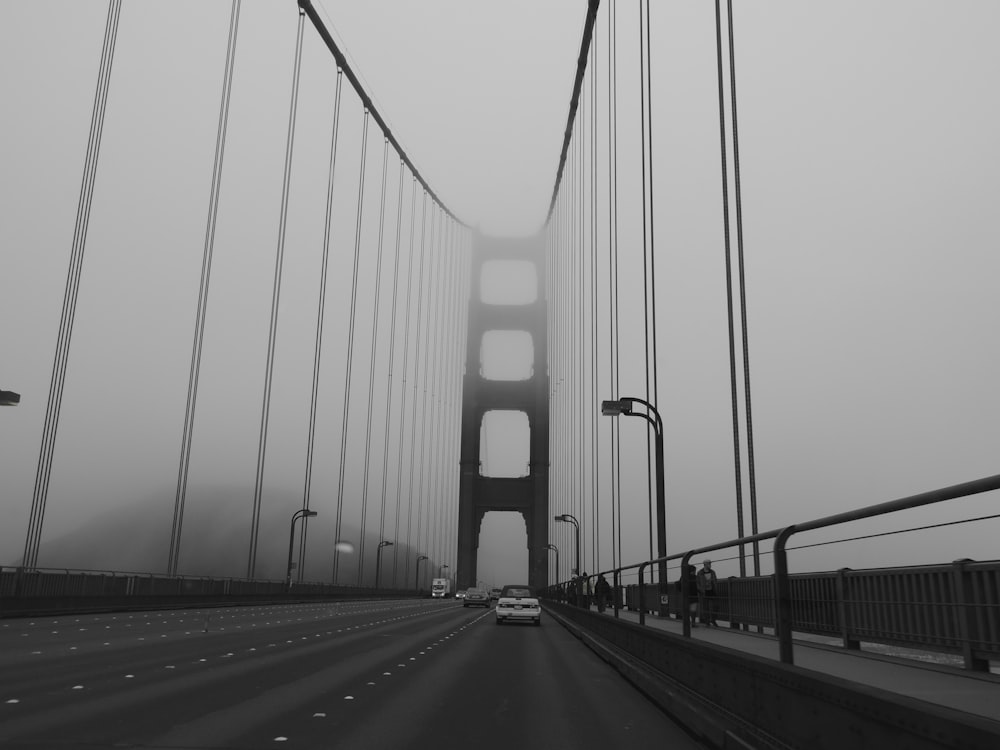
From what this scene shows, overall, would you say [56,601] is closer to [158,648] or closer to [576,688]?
[158,648]

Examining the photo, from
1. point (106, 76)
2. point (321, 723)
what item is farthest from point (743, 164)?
point (321, 723)

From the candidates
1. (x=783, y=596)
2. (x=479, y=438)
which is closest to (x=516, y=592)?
(x=783, y=596)

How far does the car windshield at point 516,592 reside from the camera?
94.4 ft

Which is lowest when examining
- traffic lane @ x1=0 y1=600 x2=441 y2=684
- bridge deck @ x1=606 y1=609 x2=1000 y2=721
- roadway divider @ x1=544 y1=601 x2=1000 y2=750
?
traffic lane @ x1=0 y1=600 x2=441 y2=684

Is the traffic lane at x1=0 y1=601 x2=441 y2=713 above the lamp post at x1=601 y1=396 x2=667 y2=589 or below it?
below

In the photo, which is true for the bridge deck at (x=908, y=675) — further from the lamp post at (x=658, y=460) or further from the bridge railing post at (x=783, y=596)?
the lamp post at (x=658, y=460)

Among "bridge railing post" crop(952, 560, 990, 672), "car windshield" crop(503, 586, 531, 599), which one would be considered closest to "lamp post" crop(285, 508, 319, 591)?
"car windshield" crop(503, 586, 531, 599)

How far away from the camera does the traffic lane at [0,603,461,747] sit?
592 cm

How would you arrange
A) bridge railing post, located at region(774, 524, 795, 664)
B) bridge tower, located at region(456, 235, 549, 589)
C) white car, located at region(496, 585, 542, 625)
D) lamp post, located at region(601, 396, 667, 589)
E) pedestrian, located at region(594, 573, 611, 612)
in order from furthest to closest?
bridge tower, located at region(456, 235, 549, 589)
white car, located at region(496, 585, 542, 625)
pedestrian, located at region(594, 573, 611, 612)
lamp post, located at region(601, 396, 667, 589)
bridge railing post, located at region(774, 524, 795, 664)

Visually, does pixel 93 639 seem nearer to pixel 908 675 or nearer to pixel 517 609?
pixel 908 675

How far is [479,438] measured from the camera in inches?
3014

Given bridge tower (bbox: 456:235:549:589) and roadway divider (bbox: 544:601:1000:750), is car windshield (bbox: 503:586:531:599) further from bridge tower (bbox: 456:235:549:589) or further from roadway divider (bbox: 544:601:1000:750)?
bridge tower (bbox: 456:235:549:589)

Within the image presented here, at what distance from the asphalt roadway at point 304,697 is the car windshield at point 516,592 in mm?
14264

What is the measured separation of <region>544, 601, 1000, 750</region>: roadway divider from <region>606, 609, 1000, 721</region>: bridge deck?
18cm
